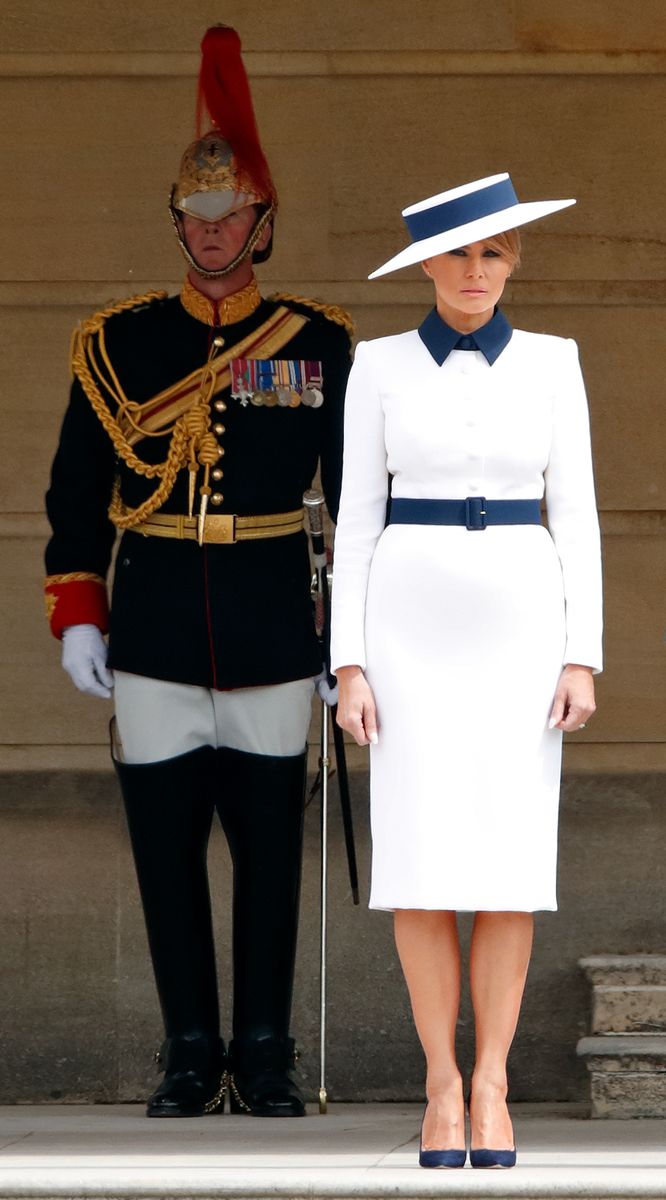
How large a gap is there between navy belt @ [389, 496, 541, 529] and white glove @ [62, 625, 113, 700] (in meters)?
1.13

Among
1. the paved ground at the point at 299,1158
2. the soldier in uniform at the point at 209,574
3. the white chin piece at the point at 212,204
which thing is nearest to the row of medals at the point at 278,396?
the soldier in uniform at the point at 209,574

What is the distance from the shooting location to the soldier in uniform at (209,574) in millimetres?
5531

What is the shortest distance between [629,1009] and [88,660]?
169 cm

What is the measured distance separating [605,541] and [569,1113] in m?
1.49

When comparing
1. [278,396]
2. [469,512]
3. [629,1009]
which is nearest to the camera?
[469,512]

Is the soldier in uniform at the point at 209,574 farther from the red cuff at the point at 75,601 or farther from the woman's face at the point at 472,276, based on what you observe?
the woman's face at the point at 472,276

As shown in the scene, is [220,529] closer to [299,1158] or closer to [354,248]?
[354,248]

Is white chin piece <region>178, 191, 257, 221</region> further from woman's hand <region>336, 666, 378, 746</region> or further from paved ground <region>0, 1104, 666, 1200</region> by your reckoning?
paved ground <region>0, 1104, 666, 1200</region>

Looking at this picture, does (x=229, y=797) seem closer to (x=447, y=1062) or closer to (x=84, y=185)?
(x=447, y=1062)

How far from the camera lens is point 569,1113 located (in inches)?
245

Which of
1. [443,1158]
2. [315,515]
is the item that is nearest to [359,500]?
[315,515]

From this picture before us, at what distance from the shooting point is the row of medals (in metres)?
5.55

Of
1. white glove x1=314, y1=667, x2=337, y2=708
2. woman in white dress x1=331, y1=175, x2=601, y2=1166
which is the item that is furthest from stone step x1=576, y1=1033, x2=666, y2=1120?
woman in white dress x1=331, y1=175, x2=601, y2=1166

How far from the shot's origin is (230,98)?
5.61m
